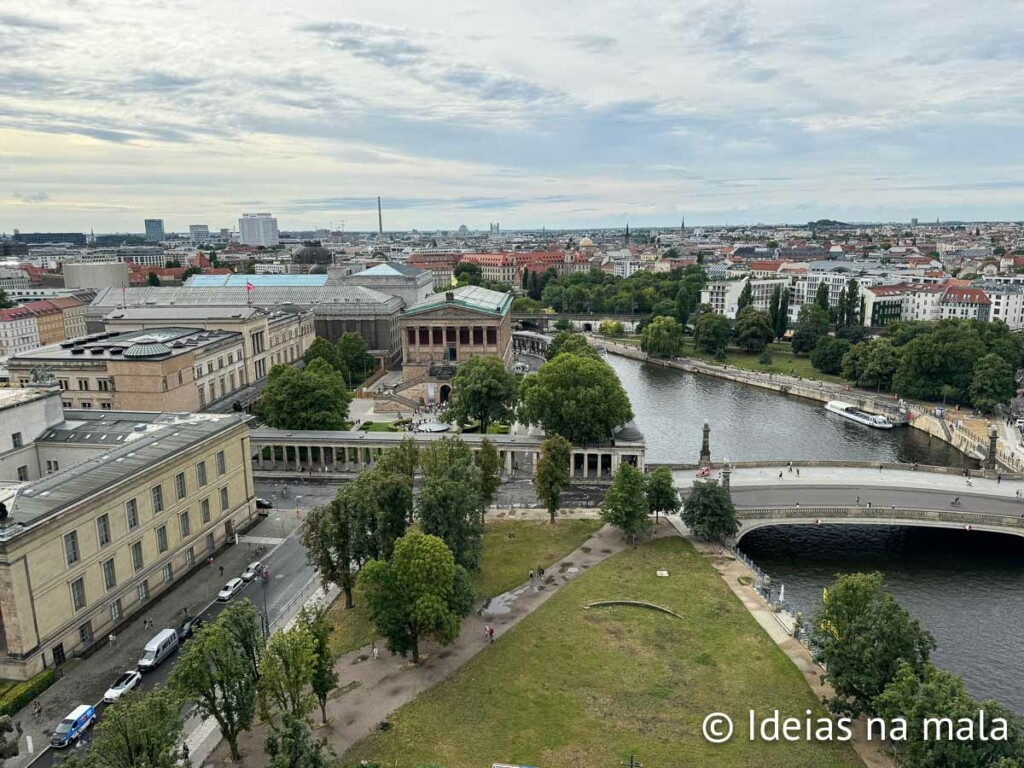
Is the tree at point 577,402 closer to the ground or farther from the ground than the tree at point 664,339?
farther from the ground

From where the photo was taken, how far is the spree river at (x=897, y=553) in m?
46.6

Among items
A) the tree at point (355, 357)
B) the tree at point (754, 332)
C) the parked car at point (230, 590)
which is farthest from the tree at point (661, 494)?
the tree at point (754, 332)

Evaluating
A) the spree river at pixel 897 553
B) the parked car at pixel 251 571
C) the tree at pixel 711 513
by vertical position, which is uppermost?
the tree at pixel 711 513

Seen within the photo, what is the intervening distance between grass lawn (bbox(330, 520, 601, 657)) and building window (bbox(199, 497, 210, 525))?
45.2 ft

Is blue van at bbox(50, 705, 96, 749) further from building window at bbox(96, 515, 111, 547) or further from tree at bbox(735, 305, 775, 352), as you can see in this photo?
tree at bbox(735, 305, 775, 352)

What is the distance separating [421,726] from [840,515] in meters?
40.4

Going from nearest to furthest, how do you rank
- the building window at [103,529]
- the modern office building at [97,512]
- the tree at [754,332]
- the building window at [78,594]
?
the modern office building at [97,512]
the building window at [78,594]
the building window at [103,529]
the tree at [754,332]

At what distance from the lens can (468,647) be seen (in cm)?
4325

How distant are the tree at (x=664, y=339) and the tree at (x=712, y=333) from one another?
6.26 meters

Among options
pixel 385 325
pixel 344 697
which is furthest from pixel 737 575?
pixel 385 325

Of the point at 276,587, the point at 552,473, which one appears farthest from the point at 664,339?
the point at 276,587

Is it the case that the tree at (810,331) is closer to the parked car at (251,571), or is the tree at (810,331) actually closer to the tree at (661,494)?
the tree at (661,494)

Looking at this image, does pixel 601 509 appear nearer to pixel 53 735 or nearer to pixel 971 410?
pixel 53 735

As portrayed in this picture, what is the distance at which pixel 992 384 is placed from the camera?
97.9m
